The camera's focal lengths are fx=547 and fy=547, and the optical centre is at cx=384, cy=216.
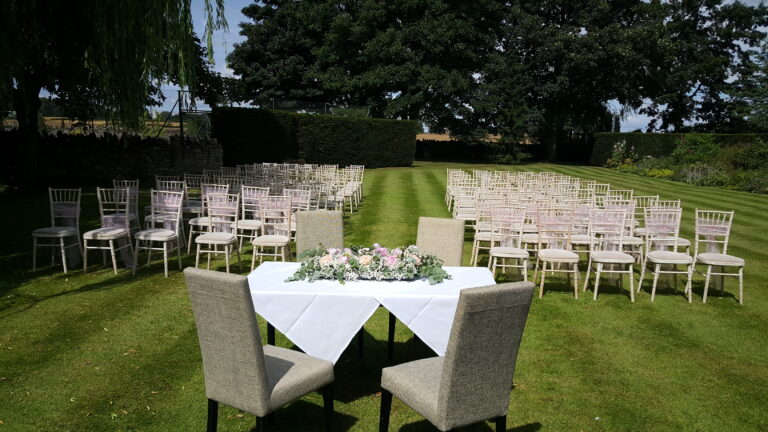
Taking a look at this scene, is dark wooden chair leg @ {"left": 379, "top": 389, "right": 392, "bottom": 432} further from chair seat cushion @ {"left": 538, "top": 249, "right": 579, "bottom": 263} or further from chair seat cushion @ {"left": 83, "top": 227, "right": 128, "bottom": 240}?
chair seat cushion @ {"left": 83, "top": 227, "right": 128, "bottom": 240}

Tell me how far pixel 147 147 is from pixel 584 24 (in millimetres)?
30937

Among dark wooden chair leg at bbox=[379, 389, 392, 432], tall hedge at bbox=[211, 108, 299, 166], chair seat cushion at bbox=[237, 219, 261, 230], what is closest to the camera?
dark wooden chair leg at bbox=[379, 389, 392, 432]

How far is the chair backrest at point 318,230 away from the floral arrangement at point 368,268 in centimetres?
122

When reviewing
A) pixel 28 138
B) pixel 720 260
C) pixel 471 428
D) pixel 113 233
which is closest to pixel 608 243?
pixel 720 260

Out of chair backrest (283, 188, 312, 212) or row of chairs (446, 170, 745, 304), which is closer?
row of chairs (446, 170, 745, 304)

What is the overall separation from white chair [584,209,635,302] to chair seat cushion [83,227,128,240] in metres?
6.48

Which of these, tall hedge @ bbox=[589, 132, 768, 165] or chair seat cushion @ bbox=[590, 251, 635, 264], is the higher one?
tall hedge @ bbox=[589, 132, 768, 165]

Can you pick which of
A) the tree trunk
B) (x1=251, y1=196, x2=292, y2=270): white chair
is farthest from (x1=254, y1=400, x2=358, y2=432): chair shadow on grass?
the tree trunk

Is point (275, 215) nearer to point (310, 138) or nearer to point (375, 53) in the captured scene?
point (310, 138)

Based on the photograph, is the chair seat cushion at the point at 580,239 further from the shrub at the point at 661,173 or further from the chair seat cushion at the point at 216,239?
the shrub at the point at 661,173

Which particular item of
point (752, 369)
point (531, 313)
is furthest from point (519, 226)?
point (752, 369)

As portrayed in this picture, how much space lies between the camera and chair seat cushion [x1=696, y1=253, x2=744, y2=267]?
23.1 ft

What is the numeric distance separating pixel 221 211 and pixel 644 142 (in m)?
32.2

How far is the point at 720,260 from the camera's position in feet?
23.5
